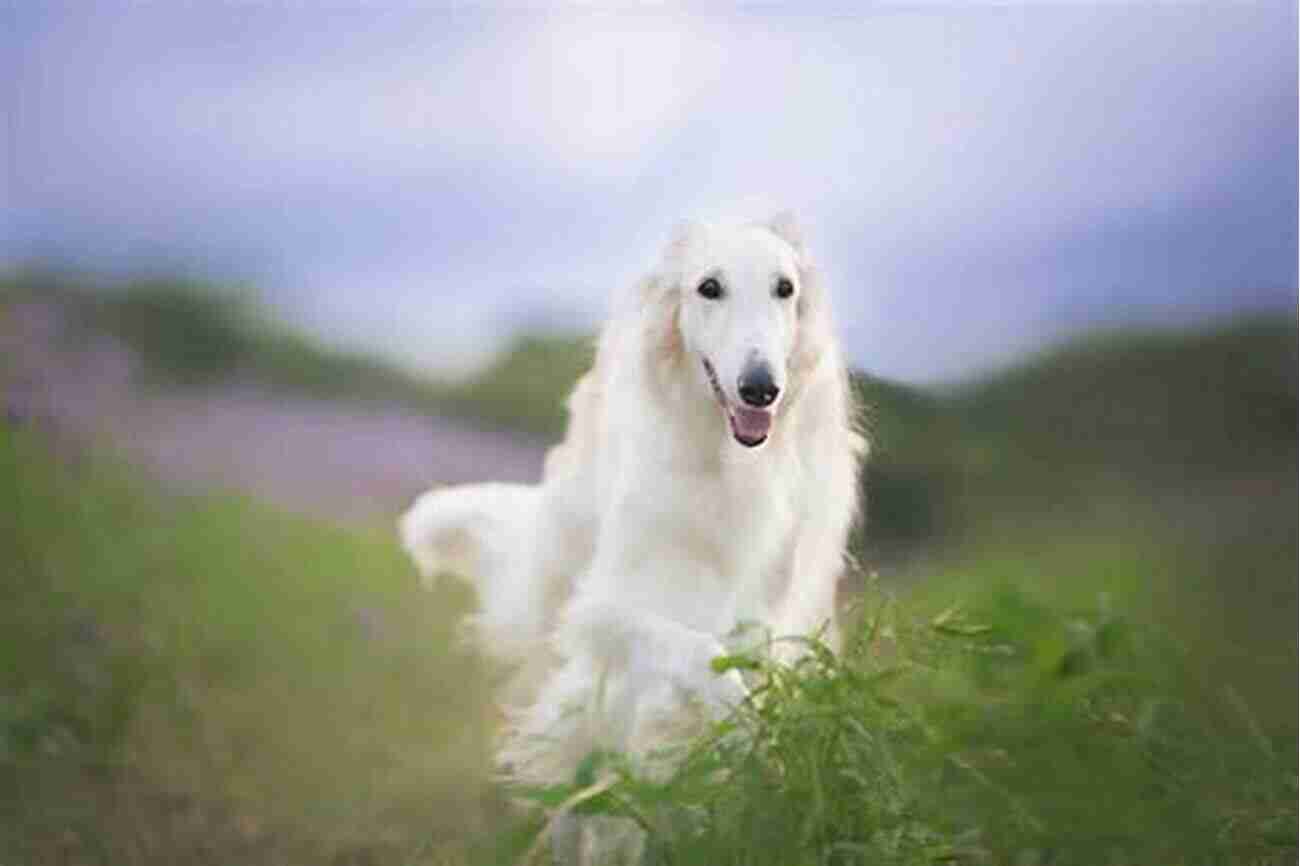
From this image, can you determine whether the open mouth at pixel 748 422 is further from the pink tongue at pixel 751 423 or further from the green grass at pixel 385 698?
the green grass at pixel 385 698

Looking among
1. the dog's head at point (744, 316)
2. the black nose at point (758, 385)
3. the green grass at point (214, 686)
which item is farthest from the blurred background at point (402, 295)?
the black nose at point (758, 385)

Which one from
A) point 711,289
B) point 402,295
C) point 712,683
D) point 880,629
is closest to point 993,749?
point 880,629

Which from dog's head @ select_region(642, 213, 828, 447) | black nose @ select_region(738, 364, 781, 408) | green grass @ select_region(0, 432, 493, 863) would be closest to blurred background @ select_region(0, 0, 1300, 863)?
green grass @ select_region(0, 432, 493, 863)

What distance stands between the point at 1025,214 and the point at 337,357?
83 centimetres

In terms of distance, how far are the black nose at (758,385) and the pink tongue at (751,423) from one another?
0.08ft

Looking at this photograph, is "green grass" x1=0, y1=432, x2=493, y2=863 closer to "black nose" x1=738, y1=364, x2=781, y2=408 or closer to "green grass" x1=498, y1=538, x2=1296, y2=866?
"green grass" x1=498, y1=538, x2=1296, y2=866

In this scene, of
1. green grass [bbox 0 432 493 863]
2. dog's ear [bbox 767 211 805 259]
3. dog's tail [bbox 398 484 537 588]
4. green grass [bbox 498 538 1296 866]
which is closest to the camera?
green grass [bbox 498 538 1296 866]

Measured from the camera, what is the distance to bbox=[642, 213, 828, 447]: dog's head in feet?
6.50

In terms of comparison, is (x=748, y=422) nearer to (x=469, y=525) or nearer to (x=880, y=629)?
(x=880, y=629)

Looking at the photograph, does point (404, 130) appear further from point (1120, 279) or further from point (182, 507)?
point (1120, 279)

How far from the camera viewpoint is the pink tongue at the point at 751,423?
200 cm

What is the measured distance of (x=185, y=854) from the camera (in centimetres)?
217

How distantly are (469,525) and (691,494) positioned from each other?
0.34 meters

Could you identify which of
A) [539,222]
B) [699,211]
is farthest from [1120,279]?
[539,222]
